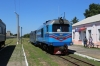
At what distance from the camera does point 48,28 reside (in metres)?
19.3

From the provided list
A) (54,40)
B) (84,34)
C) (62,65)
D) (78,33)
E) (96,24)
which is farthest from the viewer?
(78,33)

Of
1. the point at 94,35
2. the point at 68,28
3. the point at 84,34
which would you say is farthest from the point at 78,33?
the point at 68,28

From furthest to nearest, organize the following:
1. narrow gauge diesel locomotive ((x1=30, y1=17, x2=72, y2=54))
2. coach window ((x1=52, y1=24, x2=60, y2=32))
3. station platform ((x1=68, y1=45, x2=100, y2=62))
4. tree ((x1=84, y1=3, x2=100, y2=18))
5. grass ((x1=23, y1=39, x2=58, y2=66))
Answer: tree ((x1=84, y1=3, x2=100, y2=18)) < coach window ((x1=52, y1=24, x2=60, y2=32)) < narrow gauge diesel locomotive ((x1=30, y1=17, x2=72, y2=54)) < station platform ((x1=68, y1=45, x2=100, y2=62)) < grass ((x1=23, y1=39, x2=58, y2=66))

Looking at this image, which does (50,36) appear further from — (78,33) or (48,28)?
(78,33)

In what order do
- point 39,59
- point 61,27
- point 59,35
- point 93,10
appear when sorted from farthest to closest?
point 93,10 < point 61,27 < point 59,35 < point 39,59

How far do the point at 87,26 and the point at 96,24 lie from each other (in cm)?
312

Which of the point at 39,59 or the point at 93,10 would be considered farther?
the point at 93,10

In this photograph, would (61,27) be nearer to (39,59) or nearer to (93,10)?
(39,59)

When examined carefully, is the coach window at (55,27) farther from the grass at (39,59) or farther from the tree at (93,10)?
the tree at (93,10)

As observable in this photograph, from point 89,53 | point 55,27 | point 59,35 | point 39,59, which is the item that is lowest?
point 39,59

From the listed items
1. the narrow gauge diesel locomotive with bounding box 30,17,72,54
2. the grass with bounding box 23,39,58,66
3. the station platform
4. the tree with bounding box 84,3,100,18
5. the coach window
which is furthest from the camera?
the tree with bounding box 84,3,100,18

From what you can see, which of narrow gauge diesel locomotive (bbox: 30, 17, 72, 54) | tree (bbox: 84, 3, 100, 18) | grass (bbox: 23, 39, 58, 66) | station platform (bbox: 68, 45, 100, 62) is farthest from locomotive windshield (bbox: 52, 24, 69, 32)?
tree (bbox: 84, 3, 100, 18)

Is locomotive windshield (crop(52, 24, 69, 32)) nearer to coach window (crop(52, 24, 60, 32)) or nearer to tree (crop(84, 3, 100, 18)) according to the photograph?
coach window (crop(52, 24, 60, 32))

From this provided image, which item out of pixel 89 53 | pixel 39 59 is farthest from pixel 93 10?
pixel 39 59
